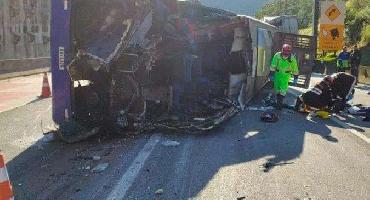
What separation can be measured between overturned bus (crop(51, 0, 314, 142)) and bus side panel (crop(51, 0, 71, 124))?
0.05ft

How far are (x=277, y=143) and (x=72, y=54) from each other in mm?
3659

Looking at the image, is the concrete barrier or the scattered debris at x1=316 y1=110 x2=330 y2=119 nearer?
the scattered debris at x1=316 y1=110 x2=330 y2=119

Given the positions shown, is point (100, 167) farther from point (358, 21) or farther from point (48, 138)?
point (358, 21)

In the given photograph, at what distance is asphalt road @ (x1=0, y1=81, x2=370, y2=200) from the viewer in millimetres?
5539

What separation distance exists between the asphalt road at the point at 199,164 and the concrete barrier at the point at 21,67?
13892 millimetres

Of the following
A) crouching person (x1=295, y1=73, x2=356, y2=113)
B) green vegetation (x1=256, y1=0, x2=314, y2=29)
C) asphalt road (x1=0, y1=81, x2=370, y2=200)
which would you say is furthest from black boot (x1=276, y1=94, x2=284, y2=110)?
green vegetation (x1=256, y1=0, x2=314, y2=29)

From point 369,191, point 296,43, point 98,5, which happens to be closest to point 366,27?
point 296,43

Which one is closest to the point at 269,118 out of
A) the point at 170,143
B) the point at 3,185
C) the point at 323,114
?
the point at 323,114

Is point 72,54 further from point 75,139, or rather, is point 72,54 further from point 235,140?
point 235,140

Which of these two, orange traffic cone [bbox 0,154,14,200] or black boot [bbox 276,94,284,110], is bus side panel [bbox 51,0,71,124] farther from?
A: black boot [bbox 276,94,284,110]

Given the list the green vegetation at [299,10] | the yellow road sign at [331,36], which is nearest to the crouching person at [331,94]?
the yellow road sign at [331,36]

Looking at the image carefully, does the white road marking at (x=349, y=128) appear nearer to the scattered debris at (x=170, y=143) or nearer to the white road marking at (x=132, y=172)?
the scattered debris at (x=170, y=143)

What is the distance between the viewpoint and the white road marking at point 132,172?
540cm

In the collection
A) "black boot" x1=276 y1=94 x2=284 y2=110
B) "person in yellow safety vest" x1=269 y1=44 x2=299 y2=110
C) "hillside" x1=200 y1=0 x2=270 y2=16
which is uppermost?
"hillside" x1=200 y1=0 x2=270 y2=16
